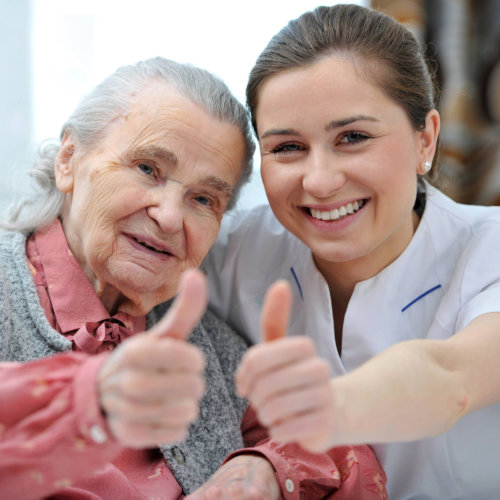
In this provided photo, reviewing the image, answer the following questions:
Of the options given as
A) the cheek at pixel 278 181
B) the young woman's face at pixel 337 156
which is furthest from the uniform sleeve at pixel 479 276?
the cheek at pixel 278 181

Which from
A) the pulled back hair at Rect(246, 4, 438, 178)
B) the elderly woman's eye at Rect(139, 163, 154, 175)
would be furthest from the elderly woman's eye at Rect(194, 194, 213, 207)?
the pulled back hair at Rect(246, 4, 438, 178)

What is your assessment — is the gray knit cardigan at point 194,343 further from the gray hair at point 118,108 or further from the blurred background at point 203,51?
the blurred background at point 203,51

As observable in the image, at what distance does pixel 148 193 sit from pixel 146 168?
0.06m

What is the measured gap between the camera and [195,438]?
1281 mm

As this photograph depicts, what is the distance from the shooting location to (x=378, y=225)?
50.2 inches

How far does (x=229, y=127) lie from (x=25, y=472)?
2.50ft

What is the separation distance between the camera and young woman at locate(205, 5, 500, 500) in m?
1.21

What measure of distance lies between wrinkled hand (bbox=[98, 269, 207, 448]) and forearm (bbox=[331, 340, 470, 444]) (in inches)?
7.4

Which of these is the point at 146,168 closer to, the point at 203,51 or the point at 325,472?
the point at 325,472

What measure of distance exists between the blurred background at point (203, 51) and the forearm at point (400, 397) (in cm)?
86

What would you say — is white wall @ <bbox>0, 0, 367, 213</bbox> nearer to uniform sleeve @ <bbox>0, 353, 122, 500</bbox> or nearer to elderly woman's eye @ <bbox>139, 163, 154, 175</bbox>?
elderly woman's eye @ <bbox>139, 163, 154, 175</bbox>

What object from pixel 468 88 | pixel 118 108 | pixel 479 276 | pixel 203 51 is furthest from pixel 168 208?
pixel 468 88

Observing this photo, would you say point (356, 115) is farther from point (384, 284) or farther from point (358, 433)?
point (358, 433)

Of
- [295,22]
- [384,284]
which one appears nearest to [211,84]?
[295,22]
